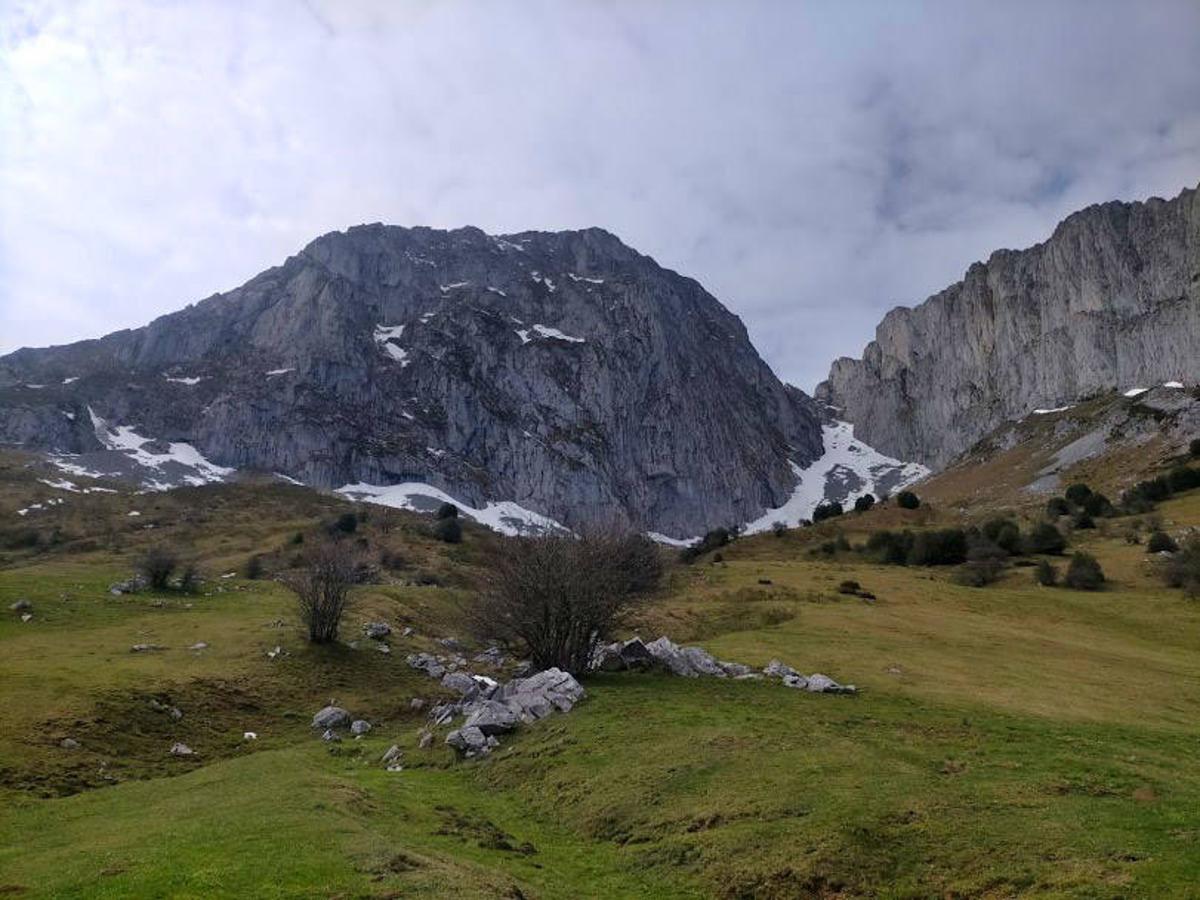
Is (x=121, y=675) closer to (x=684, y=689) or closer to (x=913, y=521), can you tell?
(x=684, y=689)

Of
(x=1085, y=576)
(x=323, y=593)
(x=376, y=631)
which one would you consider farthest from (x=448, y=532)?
(x=1085, y=576)

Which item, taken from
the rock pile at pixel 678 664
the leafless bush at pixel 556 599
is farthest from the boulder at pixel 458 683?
the rock pile at pixel 678 664

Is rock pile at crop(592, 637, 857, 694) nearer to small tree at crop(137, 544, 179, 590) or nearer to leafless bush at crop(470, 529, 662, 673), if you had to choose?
leafless bush at crop(470, 529, 662, 673)

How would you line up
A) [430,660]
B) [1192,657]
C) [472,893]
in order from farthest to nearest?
[430,660]
[1192,657]
[472,893]

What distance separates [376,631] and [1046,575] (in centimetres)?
5441

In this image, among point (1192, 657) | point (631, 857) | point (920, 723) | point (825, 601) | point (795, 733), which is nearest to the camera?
point (631, 857)

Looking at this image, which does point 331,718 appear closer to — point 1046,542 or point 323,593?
point 323,593

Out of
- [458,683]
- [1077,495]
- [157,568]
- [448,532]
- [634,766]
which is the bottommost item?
[458,683]

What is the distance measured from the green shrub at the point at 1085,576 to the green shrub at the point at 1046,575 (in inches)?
44.6

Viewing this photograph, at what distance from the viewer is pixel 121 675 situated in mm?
33688

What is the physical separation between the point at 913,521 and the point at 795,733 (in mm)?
102835

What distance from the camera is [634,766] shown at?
72.8 feet

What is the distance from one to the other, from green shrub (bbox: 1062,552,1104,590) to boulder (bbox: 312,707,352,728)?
187 feet

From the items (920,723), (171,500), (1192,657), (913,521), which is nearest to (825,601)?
(1192,657)
